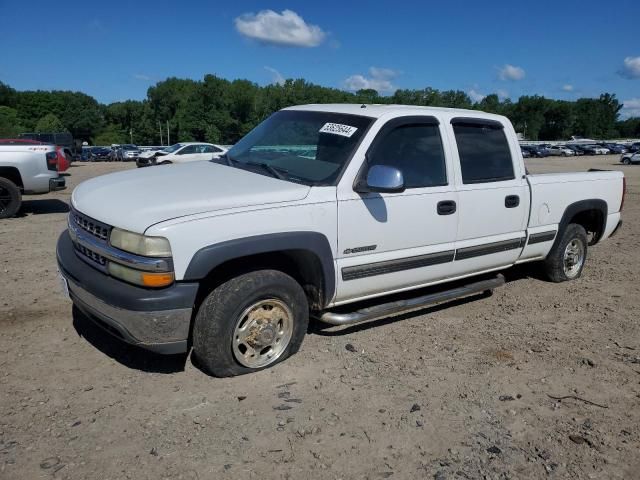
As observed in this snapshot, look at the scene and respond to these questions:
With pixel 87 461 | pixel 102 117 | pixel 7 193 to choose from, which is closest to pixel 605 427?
pixel 87 461

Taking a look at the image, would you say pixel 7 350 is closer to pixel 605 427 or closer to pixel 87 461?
pixel 87 461

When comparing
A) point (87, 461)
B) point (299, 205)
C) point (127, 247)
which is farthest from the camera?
point (299, 205)

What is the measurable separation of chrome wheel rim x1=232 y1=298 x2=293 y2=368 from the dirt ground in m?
0.13

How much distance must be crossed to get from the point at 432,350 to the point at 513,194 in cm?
172

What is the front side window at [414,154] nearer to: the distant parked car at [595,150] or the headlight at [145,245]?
the headlight at [145,245]

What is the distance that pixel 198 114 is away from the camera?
112938 mm

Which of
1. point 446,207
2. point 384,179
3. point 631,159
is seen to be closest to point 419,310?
point 446,207

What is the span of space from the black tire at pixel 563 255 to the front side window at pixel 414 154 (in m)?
2.18

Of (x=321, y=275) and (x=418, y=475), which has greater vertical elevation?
(x=321, y=275)

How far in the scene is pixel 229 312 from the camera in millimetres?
3498

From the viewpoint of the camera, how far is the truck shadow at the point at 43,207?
10586 mm

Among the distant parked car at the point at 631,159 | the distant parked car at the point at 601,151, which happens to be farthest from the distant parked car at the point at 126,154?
the distant parked car at the point at 601,151

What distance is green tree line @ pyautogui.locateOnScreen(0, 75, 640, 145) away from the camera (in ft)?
371

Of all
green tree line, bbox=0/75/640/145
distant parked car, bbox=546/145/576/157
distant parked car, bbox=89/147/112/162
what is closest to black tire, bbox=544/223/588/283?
distant parked car, bbox=89/147/112/162
